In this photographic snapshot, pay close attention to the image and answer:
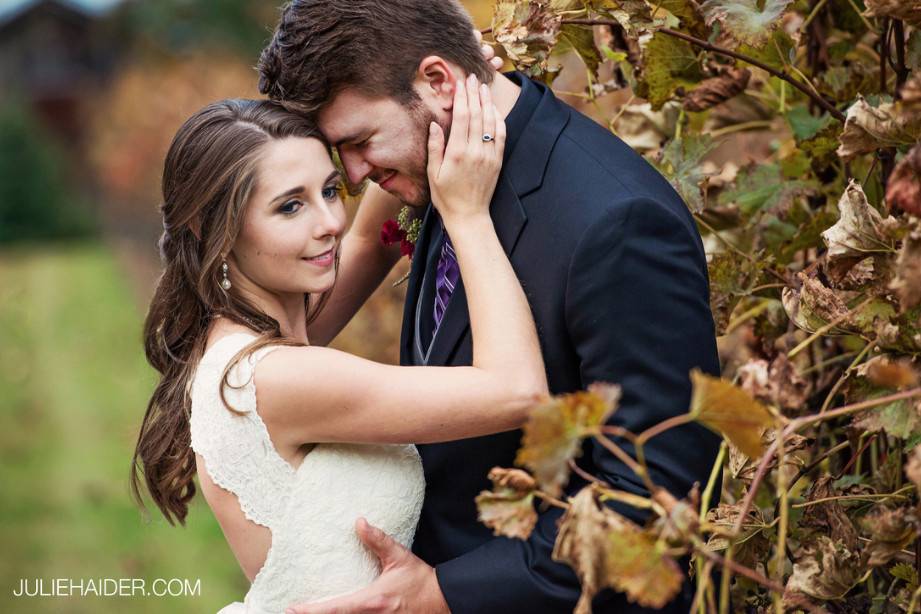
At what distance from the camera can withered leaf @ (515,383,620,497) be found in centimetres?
145

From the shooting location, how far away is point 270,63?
8.79 feet

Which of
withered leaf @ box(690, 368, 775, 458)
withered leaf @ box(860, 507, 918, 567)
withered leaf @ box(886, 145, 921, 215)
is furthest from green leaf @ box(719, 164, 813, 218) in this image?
withered leaf @ box(690, 368, 775, 458)

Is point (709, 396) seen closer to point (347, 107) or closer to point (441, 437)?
point (441, 437)

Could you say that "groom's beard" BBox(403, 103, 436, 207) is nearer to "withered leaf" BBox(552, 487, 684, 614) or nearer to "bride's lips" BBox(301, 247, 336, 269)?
"bride's lips" BBox(301, 247, 336, 269)

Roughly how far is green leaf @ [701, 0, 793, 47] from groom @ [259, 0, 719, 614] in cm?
35

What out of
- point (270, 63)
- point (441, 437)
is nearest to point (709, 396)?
point (441, 437)

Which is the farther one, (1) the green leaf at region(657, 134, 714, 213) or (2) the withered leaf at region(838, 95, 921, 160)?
(1) the green leaf at region(657, 134, 714, 213)

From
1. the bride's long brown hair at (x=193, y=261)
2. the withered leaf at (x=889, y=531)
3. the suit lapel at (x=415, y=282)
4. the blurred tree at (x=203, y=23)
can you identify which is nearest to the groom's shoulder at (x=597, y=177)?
the suit lapel at (x=415, y=282)

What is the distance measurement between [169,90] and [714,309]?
20.6 meters

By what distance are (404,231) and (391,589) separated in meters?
1.02

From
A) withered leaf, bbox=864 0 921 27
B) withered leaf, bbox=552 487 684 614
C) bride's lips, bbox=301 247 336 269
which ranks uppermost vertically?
withered leaf, bbox=864 0 921 27

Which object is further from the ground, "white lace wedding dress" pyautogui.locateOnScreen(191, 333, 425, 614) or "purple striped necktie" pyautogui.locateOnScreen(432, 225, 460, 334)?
"purple striped necktie" pyautogui.locateOnScreen(432, 225, 460, 334)

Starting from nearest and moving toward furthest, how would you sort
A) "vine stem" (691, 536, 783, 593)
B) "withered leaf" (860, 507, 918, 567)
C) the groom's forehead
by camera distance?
"vine stem" (691, 536, 783, 593)
"withered leaf" (860, 507, 918, 567)
the groom's forehead

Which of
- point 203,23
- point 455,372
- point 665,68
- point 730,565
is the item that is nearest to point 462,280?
point 455,372
